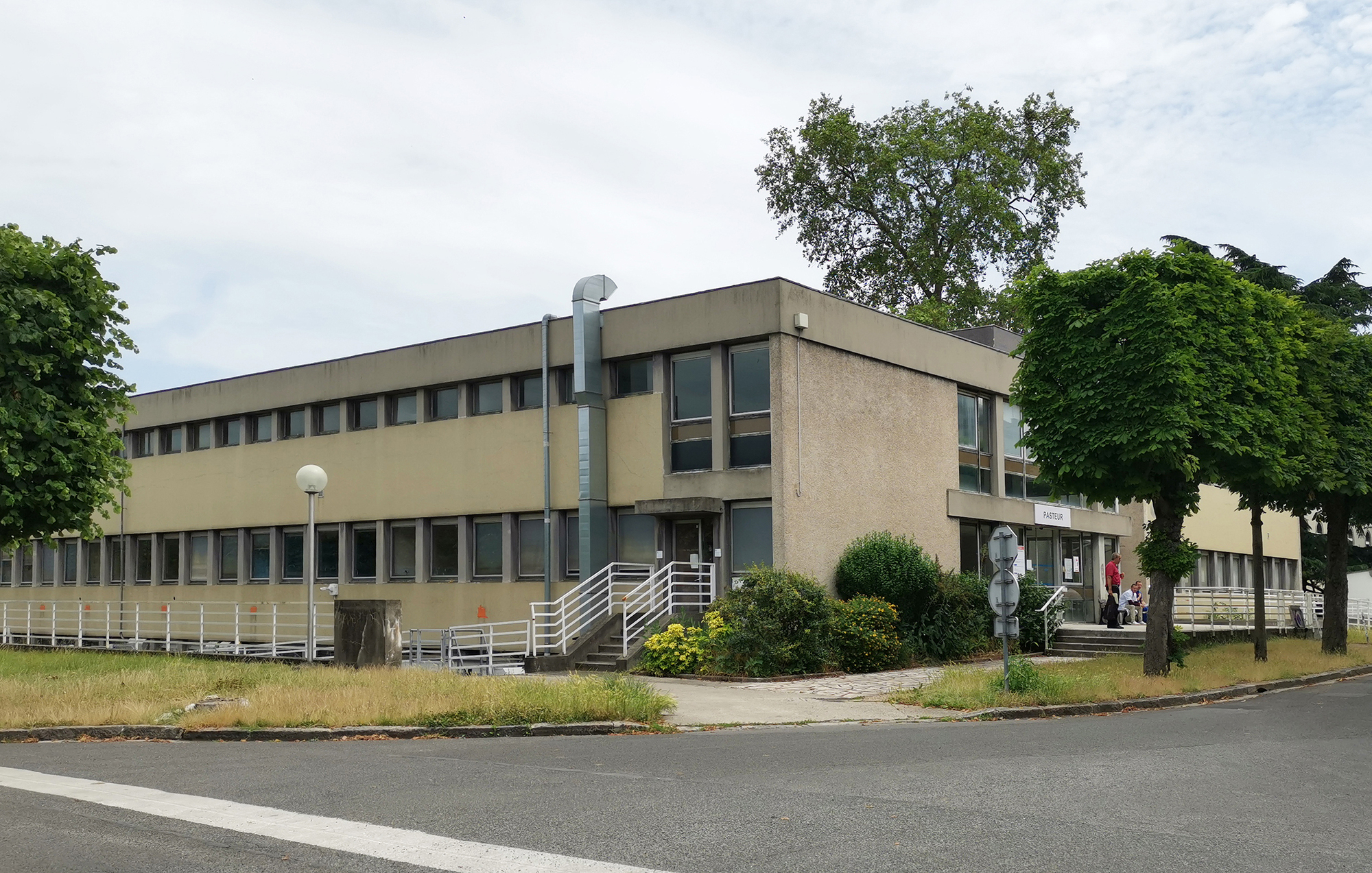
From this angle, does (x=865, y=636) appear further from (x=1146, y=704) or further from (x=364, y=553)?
(x=364, y=553)

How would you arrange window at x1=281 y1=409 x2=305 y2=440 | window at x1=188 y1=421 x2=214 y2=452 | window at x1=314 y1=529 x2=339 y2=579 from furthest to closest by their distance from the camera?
window at x1=188 y1=421 x2=214 y2=452
window at x1=281 y1=409 x2=305 y2=440
window at x1=314 y1=529 x2=339 y2=579

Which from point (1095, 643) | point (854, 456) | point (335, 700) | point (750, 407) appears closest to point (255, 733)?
point (335, 700)

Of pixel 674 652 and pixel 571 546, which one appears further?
pixel 571 546

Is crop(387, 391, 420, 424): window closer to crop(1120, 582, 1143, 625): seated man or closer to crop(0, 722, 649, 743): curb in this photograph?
crop(0, 722, 649, 743): curb

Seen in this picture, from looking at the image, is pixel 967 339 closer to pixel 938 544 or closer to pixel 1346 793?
pixel 938 544

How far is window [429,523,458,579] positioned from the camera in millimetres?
30703

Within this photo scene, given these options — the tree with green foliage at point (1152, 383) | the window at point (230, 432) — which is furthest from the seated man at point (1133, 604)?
the window at point (230, 432)

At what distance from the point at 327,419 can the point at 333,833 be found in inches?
1061

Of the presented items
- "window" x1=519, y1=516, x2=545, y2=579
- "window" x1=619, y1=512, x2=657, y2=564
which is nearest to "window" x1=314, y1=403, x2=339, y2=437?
"window" x1=519, y1=516, x2=545, y2=579

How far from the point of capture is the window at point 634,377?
91.1 ft

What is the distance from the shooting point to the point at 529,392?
29.5 m

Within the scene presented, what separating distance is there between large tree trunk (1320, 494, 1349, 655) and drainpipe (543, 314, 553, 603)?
16761 mm

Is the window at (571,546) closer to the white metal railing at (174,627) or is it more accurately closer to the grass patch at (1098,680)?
the white metal railing at (174,627)

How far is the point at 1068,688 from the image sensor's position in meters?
18.8
